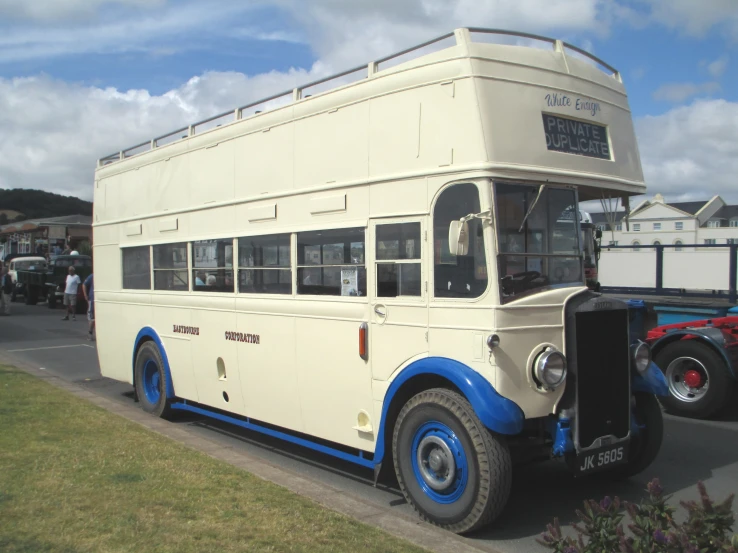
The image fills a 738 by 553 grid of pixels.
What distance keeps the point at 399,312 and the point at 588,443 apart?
1.79 meters

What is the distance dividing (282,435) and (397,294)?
229 cm

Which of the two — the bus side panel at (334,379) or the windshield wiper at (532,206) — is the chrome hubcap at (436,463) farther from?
the windshield wiper at (532,206)

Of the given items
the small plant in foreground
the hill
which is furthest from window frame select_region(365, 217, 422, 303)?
the hill

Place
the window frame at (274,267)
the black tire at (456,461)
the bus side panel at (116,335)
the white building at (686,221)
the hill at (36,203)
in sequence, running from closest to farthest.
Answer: the black tire at (456,461) < the window frame at (274,267) < the bus side panel at (116,335) < the white building at (686,221) < the hill at (36,203)

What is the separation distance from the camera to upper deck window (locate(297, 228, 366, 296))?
620 centimetres

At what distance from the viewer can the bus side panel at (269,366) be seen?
6945 mm

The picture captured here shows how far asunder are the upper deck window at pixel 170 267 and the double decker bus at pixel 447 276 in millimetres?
1420

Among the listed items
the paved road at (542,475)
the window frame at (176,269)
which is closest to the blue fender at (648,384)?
the paved road at (542,475)

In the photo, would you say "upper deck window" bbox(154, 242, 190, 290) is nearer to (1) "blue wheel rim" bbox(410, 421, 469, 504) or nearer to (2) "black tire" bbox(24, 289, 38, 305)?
(1) "blue wheel rim" bbox(410, 421, 469, 504)

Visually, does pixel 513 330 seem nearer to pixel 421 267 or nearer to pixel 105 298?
pixel 421 267

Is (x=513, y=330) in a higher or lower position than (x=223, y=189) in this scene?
lower

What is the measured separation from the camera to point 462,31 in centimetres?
542

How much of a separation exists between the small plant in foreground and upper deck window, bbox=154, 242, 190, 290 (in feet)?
21.1

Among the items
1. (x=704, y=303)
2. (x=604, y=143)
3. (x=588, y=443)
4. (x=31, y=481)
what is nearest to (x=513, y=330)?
(x=588, y=443)
